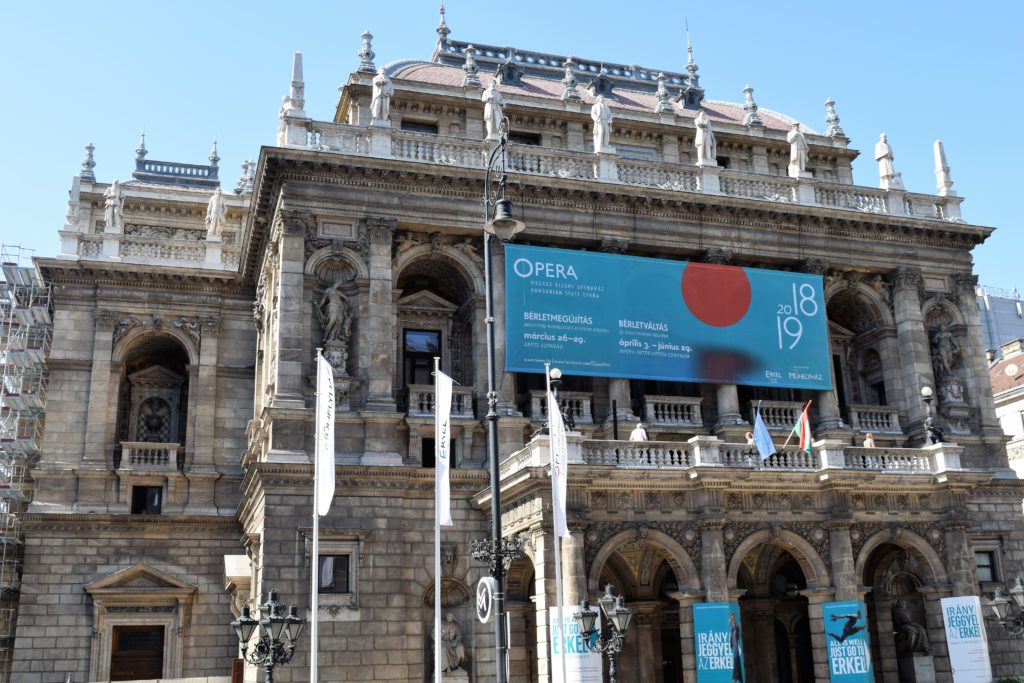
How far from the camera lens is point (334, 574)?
1214 inches

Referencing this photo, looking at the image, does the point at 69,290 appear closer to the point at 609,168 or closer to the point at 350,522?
the point at 350,522

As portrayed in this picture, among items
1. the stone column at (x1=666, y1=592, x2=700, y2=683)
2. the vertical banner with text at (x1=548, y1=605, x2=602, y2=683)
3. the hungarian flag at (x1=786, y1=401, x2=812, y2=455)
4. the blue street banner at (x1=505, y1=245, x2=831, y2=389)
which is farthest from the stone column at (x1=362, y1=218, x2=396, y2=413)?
the hungarian flag at (x1=786, y1=401, x2=812, y2=455)

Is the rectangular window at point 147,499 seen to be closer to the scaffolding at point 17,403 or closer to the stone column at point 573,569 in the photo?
the scaffolding at point 17,403

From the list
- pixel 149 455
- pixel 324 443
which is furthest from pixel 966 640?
pixel 149 455

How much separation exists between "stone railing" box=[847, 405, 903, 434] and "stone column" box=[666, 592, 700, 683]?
11707mm

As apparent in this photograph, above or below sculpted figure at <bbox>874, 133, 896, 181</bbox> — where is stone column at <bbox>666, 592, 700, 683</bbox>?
below

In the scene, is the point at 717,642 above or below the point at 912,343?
below

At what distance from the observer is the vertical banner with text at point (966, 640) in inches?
1156

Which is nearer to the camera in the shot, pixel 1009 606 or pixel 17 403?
pixel 1009 606

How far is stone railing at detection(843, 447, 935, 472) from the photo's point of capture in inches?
1242

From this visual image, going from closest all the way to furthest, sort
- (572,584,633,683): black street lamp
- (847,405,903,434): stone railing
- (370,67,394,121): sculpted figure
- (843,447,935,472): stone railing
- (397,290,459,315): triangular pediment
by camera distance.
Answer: (572,584,633,683): black street lamp → (843,447,935,472): stone railing → (370,67,394,121): sculpted figure → (397,290,459,315): triangular pediment → (847,405,903,434): stone railing

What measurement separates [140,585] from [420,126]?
65.9ft

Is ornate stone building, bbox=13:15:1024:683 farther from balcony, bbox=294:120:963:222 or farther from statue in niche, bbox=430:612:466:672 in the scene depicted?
statue in niche, bbox=430:612:466:672

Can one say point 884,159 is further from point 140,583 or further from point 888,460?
point 140,583
